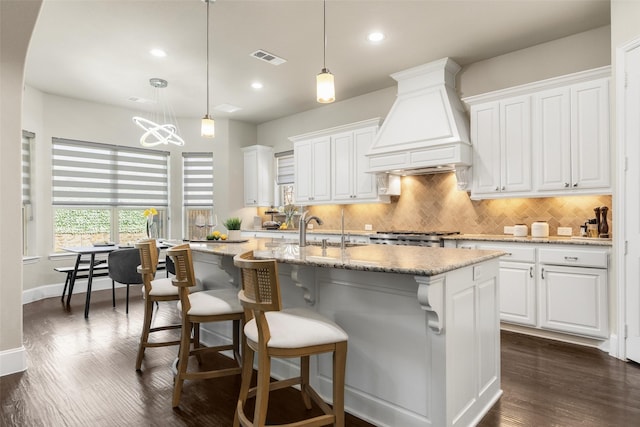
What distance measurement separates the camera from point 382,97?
573cm

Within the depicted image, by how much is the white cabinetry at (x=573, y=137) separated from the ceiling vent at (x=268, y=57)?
290 centimetres

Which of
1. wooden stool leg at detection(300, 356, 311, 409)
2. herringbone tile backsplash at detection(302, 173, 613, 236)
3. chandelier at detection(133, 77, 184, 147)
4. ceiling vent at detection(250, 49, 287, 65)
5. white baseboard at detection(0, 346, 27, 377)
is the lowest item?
white baseboard at detection(0, 346, 27, 377)

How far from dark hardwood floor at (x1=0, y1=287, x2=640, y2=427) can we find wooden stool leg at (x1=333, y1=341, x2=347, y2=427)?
16.1 inches

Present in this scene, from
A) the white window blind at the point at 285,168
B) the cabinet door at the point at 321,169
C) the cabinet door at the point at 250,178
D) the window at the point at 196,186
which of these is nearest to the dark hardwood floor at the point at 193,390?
the cabinet door at the point at 321,169

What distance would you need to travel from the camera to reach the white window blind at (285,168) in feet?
23.4

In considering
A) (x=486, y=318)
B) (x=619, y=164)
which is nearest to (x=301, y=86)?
(x=619, y=164)

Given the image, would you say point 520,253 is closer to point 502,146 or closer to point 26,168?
point 502,146

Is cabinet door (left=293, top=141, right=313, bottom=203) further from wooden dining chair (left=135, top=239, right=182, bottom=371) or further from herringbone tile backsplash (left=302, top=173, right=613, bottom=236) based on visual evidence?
wooden dining chair (left=135, top=239, right=182, bottom=371)

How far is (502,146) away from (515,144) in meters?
0.14

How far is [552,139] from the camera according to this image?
3.88 metres

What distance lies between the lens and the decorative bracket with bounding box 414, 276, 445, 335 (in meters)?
1.77

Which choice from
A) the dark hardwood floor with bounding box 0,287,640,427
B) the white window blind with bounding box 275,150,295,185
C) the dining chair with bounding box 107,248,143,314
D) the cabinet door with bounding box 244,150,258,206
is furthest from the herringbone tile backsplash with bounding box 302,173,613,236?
the dining chair with bounding box 107,248,143,314

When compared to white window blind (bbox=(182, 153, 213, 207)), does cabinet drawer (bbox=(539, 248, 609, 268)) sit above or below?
below

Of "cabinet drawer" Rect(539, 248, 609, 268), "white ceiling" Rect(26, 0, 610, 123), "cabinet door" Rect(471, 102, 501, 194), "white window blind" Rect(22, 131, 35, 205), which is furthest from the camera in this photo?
"white window blind" Rect(22, 131, 35, 205)
